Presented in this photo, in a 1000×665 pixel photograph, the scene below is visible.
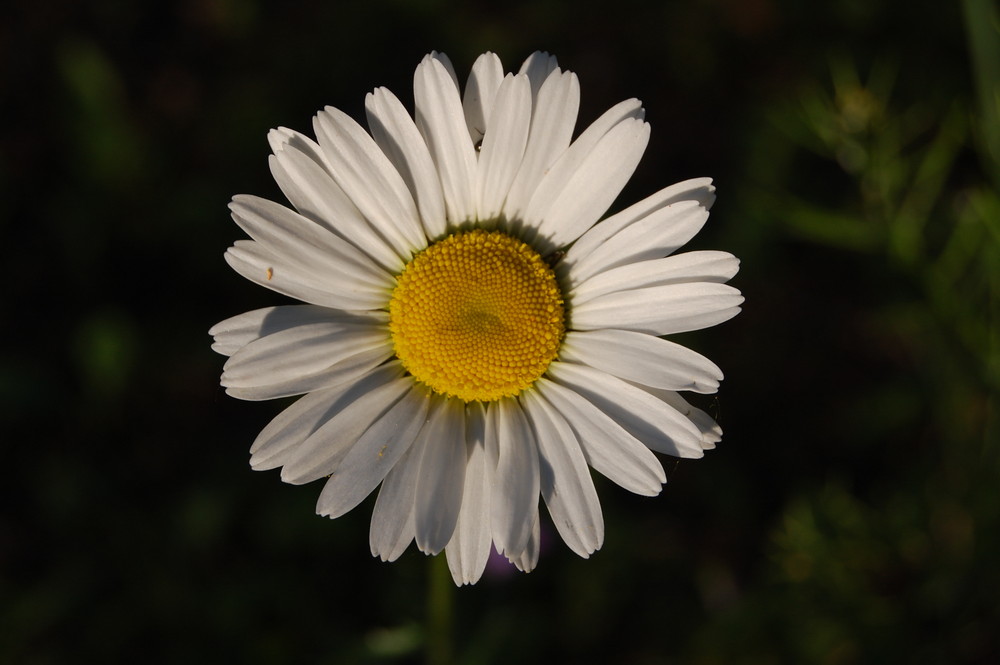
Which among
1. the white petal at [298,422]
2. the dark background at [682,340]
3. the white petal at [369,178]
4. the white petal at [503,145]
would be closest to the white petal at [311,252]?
the white petal at [369,178]

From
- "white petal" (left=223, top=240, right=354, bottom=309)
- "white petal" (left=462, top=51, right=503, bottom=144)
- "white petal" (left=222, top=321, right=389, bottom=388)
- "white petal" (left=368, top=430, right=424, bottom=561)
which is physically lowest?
"white petal" (left=368, top=430, right=424, bottom=561)

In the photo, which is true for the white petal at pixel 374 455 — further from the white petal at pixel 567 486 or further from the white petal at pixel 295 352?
the white petal at pixel 567 486

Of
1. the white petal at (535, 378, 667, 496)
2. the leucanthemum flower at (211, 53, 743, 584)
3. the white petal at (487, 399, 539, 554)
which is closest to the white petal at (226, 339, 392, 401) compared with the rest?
the leucanthemum flower at (211, 53, 743, 584)

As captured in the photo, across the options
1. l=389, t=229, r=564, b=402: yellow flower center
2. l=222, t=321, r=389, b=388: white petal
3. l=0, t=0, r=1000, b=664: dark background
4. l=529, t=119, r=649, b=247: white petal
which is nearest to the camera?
l=222, t=321, r=389, b=388: white petal

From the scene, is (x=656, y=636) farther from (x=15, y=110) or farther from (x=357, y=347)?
(x=15, y=110)

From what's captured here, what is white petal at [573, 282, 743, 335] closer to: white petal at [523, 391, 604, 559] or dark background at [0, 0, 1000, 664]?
white petal at [523, 391, 604, 559]
